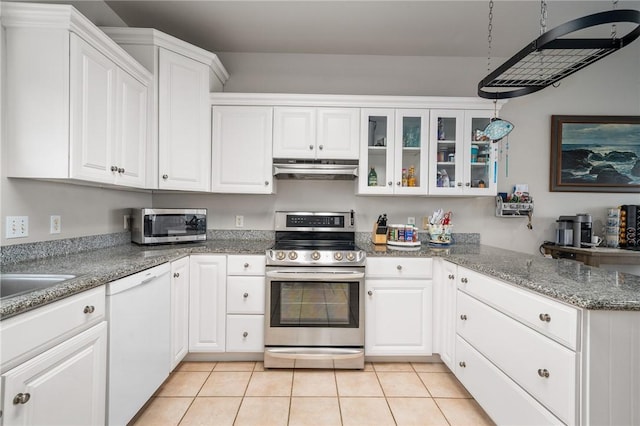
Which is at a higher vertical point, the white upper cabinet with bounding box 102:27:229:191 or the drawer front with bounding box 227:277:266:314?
the white upper cabinet with bounding box 102:27:229:191

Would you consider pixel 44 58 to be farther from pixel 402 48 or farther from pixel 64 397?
pixel 402 48

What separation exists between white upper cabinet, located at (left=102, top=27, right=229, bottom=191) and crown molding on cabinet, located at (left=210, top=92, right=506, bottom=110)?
0.20 metres

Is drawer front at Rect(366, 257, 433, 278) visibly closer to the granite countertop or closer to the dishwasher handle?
the granite countertop

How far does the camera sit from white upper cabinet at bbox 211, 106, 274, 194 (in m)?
2.59

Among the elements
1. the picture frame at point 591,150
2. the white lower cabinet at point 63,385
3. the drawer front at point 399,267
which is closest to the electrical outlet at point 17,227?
the white lower cabinet at point 63,385

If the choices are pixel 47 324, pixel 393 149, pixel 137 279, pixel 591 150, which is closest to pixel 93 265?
pixel 137 279

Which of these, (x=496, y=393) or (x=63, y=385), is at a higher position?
(x=63, y=385)

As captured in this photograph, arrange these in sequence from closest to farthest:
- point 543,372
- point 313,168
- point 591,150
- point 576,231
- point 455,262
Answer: point 543,372
point 455,262
point 313,168
point 576,231
point 591,150

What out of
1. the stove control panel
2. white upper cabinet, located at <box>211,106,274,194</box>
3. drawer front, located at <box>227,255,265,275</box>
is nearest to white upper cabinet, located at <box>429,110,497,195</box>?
the stove control panel

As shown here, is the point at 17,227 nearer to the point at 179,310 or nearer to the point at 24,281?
the point at 24,281

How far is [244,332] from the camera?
232 centimetres

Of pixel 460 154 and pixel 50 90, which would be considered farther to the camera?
pixel 460 154

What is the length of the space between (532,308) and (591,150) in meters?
2.61

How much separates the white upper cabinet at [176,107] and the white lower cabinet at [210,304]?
0.64 meters
